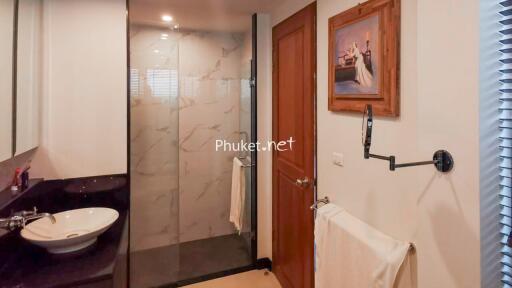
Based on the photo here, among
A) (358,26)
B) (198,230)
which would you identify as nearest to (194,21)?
(358,26)

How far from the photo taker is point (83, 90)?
82.5 inches

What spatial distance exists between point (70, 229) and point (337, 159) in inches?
62.9

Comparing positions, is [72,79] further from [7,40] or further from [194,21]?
[194,21]

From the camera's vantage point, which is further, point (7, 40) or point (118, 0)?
point (118, 0)

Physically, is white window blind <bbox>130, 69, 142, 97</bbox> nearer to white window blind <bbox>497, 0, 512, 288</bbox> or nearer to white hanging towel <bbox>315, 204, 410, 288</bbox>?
white hanging towel <bbox>315, 204, 410, 288</bbox>

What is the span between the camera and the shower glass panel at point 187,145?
255 centimetres

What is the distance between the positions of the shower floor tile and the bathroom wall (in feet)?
5.95

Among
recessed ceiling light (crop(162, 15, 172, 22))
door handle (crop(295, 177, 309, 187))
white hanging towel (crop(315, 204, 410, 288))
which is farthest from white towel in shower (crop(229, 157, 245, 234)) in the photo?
recessed ceiling light (crop(162, 15, 172, 22))

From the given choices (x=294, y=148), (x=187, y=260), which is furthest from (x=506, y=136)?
(x=187, y=260)

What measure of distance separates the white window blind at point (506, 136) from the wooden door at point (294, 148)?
1093 mm

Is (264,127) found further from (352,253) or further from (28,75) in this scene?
(28,75)

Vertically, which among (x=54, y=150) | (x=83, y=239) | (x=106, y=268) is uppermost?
(x=54, y=150)

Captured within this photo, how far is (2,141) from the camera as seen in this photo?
58.0 inches

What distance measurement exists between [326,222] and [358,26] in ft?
3.38
